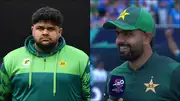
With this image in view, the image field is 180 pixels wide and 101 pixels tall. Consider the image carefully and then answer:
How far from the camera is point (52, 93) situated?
4.18 m

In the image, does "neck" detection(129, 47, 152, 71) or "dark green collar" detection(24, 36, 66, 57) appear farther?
"dark green collar" detection(24, 36, 66, 57)

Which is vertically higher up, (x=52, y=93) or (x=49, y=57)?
(x=49, y=57)

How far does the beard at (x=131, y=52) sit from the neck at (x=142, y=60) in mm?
51

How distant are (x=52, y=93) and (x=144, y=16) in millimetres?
1039

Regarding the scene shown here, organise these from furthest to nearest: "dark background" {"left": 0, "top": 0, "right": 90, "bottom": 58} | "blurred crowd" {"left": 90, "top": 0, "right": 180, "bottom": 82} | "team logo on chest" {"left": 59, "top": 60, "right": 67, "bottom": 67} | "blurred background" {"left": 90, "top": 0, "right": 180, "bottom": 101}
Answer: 1. "blurred crowd" {"left": 90, "top": 0, "right": 180, "bottom": 82}
2. "blurred background" {"left": 90, "top": 0, "right": 180, "bottom": 101}
3. "dark background" {"left": 0, "top": 0, "right": 90, "bottom": 58}
4. "team logo on chest" {"left": 59, "top": 60, "right": 67, "bottom": 67}

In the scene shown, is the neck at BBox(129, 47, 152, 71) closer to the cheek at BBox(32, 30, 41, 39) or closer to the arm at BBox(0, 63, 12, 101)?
the cheek at BBox(32, 30, 41, 39)

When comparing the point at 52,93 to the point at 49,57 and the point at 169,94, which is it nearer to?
the point at 49,57

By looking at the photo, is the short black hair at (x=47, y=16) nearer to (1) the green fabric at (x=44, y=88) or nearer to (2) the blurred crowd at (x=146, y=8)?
(1) the green fabric at (x=44, y=88)

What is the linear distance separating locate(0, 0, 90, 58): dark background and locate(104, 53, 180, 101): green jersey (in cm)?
126

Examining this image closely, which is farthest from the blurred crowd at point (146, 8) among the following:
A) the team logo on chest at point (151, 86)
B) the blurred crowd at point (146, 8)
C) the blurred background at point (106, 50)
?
the team logo on chest at point (151, 86)

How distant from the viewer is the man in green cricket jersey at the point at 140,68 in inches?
140

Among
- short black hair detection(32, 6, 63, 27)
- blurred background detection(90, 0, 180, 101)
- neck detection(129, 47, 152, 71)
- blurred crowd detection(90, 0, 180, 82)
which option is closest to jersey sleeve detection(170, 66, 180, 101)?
neck detection(129, 47, 152, 71)

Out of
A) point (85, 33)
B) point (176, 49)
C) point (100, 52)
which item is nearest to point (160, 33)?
point (176, 49)

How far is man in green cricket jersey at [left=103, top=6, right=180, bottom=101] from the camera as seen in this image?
3.55m
